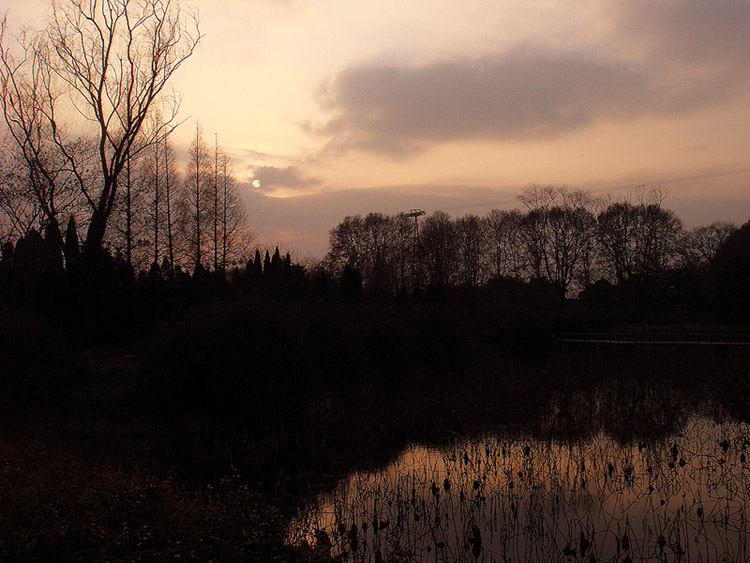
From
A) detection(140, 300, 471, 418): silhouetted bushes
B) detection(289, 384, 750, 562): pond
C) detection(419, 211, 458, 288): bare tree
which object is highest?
detection(419, 211, 458, 288): bare tree

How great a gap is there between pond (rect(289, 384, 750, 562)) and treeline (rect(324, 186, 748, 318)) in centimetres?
2731

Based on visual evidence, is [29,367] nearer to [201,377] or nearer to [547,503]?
[201,377]

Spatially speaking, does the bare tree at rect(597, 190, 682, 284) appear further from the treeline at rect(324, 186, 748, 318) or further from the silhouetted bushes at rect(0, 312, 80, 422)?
the silhouetted bushes at rect(0, 312, 80, 422)

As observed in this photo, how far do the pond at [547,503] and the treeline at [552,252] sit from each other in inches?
1075

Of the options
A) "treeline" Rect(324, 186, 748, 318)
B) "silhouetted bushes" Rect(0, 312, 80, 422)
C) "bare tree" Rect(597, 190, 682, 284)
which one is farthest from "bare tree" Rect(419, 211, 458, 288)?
"silhouetted bushes" Rect(0, 312, 80, 422)

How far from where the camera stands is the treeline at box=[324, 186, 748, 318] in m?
46.6

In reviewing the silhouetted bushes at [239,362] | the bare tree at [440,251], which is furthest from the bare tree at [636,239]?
the silhouetted bushes at [239,362]

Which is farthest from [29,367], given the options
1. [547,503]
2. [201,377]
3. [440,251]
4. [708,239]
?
[708,239]

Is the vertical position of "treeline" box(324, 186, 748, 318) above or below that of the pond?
above

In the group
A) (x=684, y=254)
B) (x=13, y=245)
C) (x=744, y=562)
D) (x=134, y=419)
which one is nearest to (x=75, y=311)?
(x=13, y=245)

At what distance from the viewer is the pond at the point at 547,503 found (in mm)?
6836

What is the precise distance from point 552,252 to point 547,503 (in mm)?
43829

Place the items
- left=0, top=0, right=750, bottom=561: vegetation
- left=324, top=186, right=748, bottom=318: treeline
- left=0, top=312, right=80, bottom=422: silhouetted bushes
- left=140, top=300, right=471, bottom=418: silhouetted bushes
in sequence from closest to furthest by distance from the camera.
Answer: left=0, top=0, right=750, bottom=561: vegetation, left=0, top=312, right=80, bottom=422: silhouetted bushes, left=140, top=300, right=471, bottom=418: silhouetted bushes, left=324, top=186, right=748, bottom=318: treeline

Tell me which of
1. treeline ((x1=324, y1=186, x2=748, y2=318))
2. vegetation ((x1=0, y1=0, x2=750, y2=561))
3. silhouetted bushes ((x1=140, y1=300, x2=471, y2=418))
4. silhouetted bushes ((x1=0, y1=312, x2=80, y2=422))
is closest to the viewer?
vegetation ((x1=0, y1=0, x2=750, y2=561))
